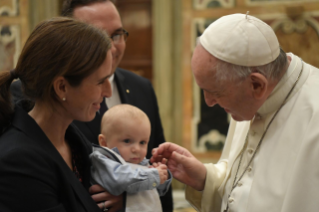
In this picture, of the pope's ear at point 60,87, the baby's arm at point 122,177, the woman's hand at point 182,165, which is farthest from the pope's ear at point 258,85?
the pope's ear at point 60,87

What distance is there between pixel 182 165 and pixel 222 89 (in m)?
0.66

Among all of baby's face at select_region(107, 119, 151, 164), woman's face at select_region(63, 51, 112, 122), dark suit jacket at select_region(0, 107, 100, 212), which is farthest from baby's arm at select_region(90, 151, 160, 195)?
woman's face at select_region(63, 51, 112, 122)

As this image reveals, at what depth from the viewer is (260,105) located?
2.32 metres

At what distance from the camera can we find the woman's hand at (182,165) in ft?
8.55

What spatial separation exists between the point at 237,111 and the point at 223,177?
0.60m

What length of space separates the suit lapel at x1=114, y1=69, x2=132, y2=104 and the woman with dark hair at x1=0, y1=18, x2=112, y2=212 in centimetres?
112

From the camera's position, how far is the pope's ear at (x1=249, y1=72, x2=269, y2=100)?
2191 mm

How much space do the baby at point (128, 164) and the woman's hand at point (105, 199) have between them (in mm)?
33

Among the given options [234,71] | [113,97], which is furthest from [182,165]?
[113,97]

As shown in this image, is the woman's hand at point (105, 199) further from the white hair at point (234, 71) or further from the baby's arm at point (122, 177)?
the white hair at point (234, 71)

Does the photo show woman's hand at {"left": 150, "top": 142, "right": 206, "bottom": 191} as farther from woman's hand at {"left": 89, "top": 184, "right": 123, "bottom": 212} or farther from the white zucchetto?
the white zucchetto

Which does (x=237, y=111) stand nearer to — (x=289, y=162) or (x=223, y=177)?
(x=289, y=162)

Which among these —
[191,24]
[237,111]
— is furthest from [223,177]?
[191,24]

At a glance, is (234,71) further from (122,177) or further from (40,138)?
(40,138)
